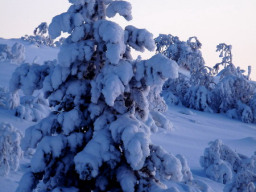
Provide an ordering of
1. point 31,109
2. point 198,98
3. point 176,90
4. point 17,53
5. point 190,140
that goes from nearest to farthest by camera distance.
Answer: point 31,109 → point 190,140 → point 198,98 → point 17,53 → point 176,90

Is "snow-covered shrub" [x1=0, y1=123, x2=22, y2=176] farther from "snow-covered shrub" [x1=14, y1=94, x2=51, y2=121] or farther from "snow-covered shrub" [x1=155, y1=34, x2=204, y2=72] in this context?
"snow-covered shrub" [x1=155, y1=34, x2=204, y2=72]

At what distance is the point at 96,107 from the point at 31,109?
9.73m

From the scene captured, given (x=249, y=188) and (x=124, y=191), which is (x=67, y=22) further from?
(x=249, y=188)

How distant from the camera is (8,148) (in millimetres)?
7012

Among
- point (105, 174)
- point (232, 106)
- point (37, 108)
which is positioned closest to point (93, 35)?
point (105, 174)

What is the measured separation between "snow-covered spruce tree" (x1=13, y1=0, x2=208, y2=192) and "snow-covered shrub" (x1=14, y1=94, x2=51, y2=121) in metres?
8.62

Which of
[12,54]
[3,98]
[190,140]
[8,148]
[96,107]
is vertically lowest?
[190,140]

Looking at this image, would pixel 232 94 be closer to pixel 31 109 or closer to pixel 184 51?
pixel 184 51

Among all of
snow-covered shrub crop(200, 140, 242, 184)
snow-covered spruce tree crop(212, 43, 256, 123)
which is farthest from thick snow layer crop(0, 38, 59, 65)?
snow-covered shrub crop(200, 140, 242, 184)

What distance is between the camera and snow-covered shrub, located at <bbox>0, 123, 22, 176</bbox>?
272 inches

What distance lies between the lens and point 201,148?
42.8 ft

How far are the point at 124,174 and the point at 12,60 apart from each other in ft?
90.4

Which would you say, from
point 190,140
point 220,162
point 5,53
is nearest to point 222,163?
point 220,162

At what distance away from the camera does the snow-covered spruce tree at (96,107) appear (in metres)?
3.29
